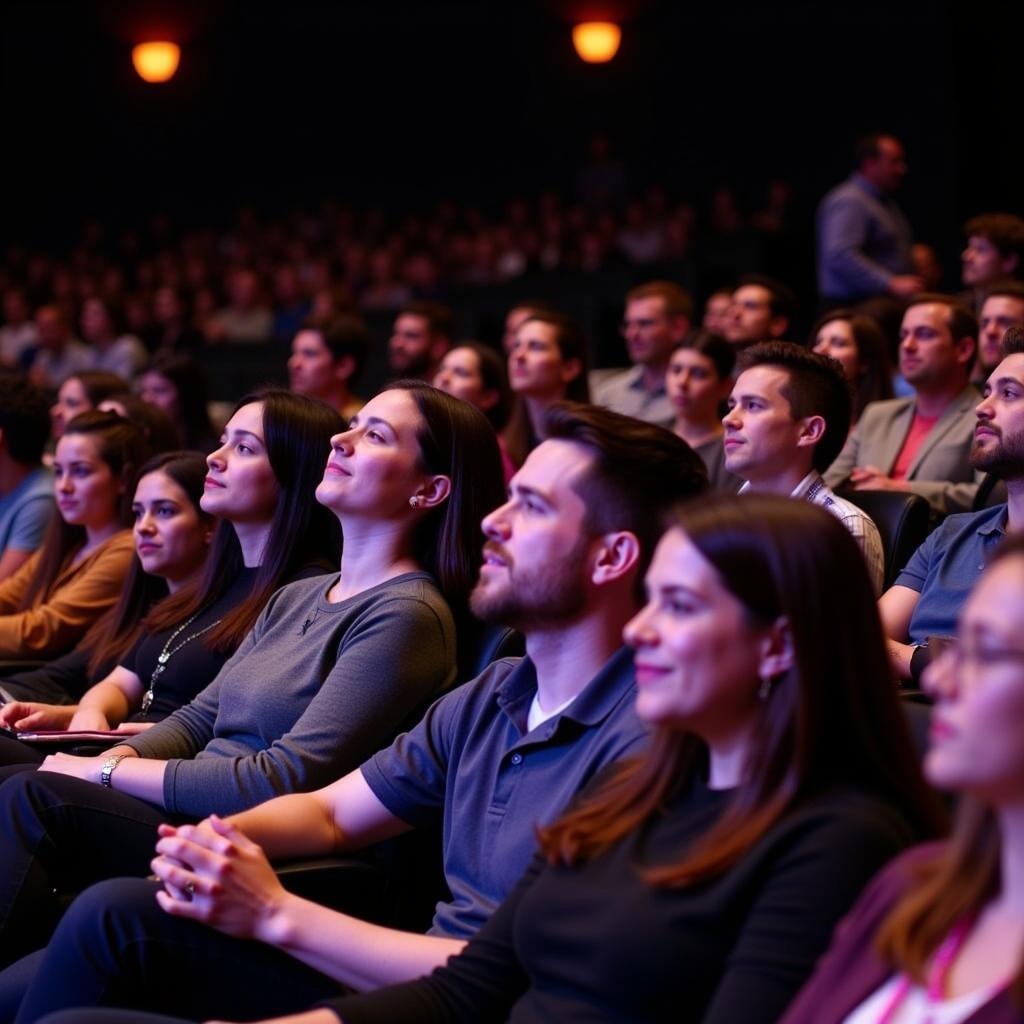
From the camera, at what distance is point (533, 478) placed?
6.37ft

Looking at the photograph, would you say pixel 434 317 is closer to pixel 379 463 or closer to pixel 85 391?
pixel 85 391

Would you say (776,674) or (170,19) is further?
(170,19)

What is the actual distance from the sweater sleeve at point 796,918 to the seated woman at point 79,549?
2.45m

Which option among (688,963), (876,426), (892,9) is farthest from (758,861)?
(892,9)

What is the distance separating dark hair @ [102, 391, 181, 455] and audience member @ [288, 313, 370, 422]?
3.63 feet

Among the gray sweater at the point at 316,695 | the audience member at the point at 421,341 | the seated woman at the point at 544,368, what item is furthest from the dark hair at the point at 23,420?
the gray sweater at the point at 316,695

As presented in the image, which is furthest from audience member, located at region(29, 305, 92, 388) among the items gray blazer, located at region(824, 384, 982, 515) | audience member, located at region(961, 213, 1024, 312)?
gray blazer, located at region(824, 384, 982, 515)

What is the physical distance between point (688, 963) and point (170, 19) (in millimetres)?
6925

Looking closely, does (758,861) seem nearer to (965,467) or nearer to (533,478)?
(533,478)

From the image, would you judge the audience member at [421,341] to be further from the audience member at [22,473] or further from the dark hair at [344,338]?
the audience member at [22,473]

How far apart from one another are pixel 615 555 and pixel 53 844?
922 millimetres

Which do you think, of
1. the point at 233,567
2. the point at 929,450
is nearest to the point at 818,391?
the point at 929,450

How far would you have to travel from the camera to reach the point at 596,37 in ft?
24.8

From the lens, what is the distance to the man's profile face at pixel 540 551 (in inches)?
74.4
